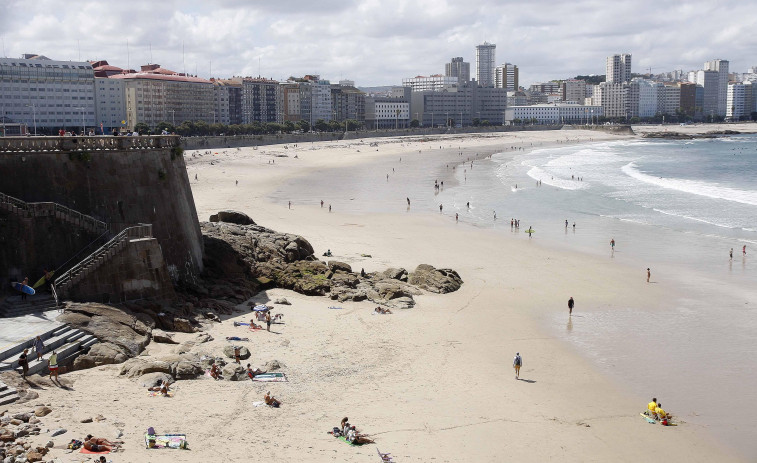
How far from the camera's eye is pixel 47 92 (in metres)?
115

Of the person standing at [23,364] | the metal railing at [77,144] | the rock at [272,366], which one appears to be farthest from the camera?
the metal railing at [77,144]

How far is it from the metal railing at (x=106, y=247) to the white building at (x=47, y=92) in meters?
92.0

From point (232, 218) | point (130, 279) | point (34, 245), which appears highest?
point (34, 245)

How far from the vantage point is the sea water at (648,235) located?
1998cm

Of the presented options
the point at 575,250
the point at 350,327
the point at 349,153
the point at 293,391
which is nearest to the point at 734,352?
the point at 350,327

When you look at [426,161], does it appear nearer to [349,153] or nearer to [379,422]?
[349,153]

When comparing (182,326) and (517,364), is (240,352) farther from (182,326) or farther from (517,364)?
(517,364)

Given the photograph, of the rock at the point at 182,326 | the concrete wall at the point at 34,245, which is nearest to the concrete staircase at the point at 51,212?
the concrete wall at the point at 34,245

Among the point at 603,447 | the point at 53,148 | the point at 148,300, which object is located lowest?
the point at 603,447

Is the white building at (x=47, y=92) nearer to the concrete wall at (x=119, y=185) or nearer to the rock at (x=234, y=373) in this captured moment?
the concrete wall at (x=119, y=185)

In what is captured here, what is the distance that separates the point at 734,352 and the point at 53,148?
20.5m

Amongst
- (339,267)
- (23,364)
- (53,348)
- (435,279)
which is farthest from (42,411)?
(435,279)

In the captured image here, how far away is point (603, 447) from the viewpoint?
16016 millimetres

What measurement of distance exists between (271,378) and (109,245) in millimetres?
6338
